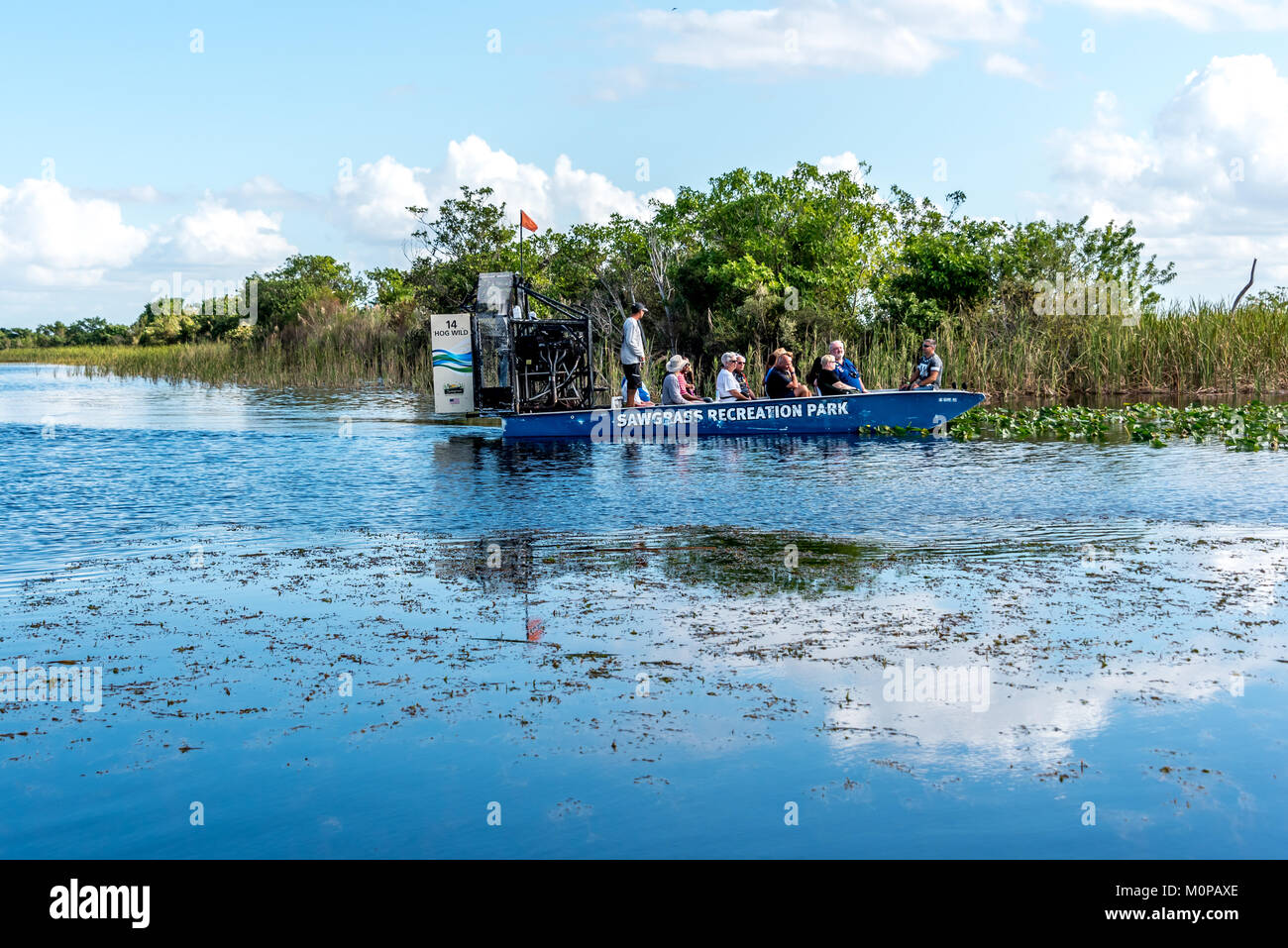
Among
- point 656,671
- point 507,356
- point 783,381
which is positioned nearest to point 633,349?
point 783,381

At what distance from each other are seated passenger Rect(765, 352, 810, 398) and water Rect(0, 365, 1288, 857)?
24.9ft

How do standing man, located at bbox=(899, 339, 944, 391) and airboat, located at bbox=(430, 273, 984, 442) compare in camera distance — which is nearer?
airboat, located at bbox=(430, 273, 984, 442)

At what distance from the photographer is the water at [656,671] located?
4.54 meters

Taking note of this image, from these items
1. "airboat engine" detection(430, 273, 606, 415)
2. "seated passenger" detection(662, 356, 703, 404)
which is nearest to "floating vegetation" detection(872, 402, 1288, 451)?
"seated passenger" detection(662, 356, 703, 404)

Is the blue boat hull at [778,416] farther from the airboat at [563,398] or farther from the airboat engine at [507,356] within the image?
the airboat engine at [507,356]

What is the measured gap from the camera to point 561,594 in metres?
8.39

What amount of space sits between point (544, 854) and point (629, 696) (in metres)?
1.66

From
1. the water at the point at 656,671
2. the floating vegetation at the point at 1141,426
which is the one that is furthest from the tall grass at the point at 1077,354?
the water at the point at 656,671

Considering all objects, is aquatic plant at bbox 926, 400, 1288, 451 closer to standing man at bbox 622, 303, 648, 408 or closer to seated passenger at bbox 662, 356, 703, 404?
seated passenger at bbox 662, 356, 703, 404

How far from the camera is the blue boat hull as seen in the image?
20.1 m

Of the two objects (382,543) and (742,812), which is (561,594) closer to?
(382,543)

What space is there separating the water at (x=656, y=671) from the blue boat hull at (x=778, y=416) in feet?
21.3
